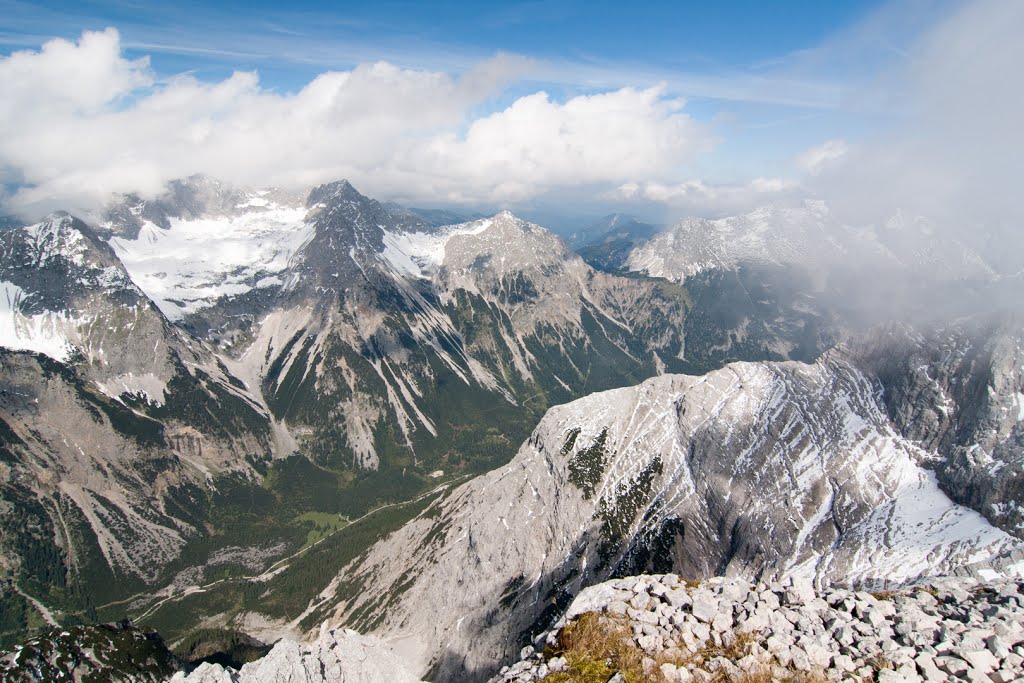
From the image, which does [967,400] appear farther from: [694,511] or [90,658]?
[90,658]

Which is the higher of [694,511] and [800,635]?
[800,635]

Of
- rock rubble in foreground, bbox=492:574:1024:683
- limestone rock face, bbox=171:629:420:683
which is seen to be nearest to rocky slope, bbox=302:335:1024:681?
limestone rock face, bbox=171:629:420:683

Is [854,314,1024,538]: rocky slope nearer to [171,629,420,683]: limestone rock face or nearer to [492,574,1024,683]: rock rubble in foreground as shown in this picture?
[492,574,1024,683]: rock rubble in foreground

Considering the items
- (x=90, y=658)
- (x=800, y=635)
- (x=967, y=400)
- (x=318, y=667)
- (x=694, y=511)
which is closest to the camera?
(x=800, y=635)

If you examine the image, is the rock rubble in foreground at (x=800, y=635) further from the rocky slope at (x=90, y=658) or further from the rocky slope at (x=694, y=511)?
the rocky slope at (x=90, y=658)

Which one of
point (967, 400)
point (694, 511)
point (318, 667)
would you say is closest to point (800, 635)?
point (318, 667)

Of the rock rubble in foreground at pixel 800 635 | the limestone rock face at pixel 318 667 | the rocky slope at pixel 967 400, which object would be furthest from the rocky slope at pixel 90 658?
the rocky slope at pixel 967 400

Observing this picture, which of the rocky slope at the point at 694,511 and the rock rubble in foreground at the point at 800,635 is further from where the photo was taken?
the rocky slope at the point at 694,511
